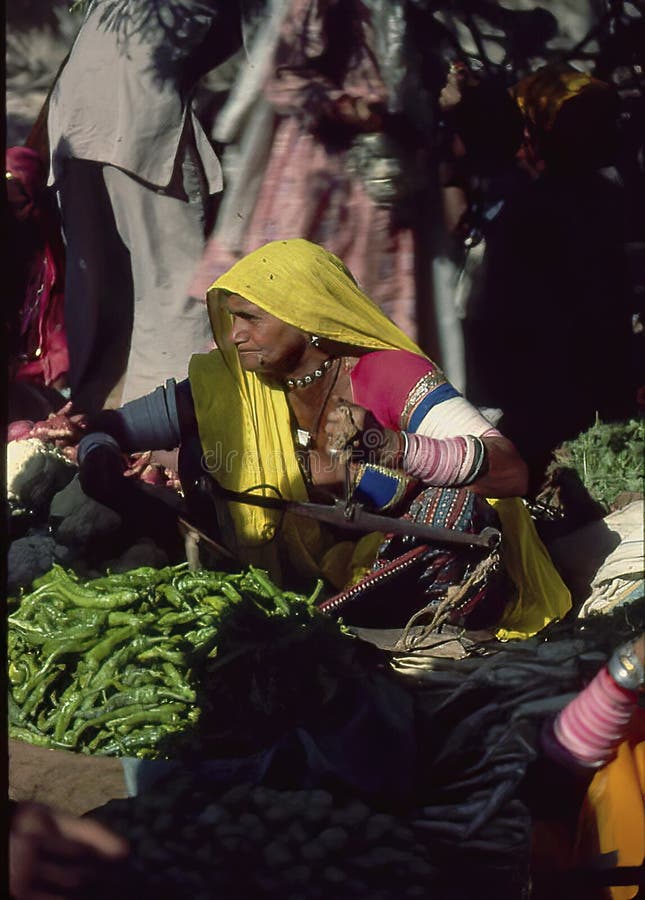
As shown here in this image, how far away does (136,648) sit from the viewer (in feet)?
10.8

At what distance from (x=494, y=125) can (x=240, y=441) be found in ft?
3.95

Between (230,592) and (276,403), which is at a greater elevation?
(276,403)

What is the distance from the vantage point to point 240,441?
360cm

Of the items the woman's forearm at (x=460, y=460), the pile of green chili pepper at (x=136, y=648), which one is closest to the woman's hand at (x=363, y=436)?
the woman's forearm at (x=460, y=460)

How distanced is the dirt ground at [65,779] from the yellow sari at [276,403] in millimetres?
815

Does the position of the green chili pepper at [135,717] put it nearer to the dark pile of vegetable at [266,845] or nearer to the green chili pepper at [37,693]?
the green chili pepper at [37,693]

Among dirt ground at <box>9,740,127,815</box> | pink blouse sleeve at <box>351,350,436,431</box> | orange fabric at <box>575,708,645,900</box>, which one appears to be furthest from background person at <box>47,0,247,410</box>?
orange fabric at <box>575,708,645,900</box>

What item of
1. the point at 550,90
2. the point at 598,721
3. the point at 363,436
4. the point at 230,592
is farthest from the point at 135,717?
the point at 550,90

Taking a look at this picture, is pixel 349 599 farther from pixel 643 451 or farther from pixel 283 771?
pixel 643 451

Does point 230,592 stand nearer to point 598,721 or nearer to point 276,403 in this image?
point 276,403

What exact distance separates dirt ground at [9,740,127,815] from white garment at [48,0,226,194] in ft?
5.88

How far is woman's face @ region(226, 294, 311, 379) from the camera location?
349 centimetres

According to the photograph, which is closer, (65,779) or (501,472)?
(65,779)

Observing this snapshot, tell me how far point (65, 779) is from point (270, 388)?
1257 mm
